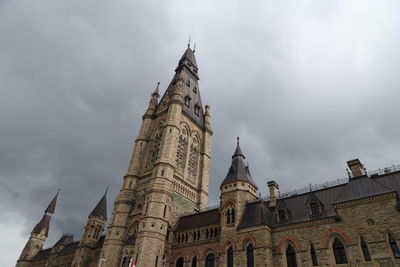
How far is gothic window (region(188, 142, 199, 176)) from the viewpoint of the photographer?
154ft

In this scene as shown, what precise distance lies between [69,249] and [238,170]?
147 ft

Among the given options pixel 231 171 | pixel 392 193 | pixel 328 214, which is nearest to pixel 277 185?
pixel 231 171

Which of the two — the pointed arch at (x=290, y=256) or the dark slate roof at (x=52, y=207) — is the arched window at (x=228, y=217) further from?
the dark slate roof at (x=52, y=207)

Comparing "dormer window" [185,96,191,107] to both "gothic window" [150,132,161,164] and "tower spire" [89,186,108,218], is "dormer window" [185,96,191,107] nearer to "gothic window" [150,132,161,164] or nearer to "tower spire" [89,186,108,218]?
"gothic window" [150,132,161,164]

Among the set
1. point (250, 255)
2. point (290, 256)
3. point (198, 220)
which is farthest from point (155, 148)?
point (290, 256)

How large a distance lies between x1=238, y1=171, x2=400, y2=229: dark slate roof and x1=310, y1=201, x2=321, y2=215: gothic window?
0.34 meters

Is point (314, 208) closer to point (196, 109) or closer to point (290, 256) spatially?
point (290, 256)

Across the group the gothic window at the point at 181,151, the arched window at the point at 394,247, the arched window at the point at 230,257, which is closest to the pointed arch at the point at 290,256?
the arched window at the point at 230,257

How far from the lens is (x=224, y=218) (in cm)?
2983

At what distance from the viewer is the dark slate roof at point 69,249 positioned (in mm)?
55750

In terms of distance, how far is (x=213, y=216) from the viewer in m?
34.2

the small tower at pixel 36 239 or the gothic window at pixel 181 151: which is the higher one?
the gothic window at pixel 181 151

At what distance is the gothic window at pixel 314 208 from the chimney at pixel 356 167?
4587 millimetres

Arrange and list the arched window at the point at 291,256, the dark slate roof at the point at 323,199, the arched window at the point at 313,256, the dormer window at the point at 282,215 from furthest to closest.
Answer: the dormer window at the point at 282,215 < the arched window at the point at 291,256 < the dark slate roof at the point at 323,199 < the arched window at the point at 313,256
